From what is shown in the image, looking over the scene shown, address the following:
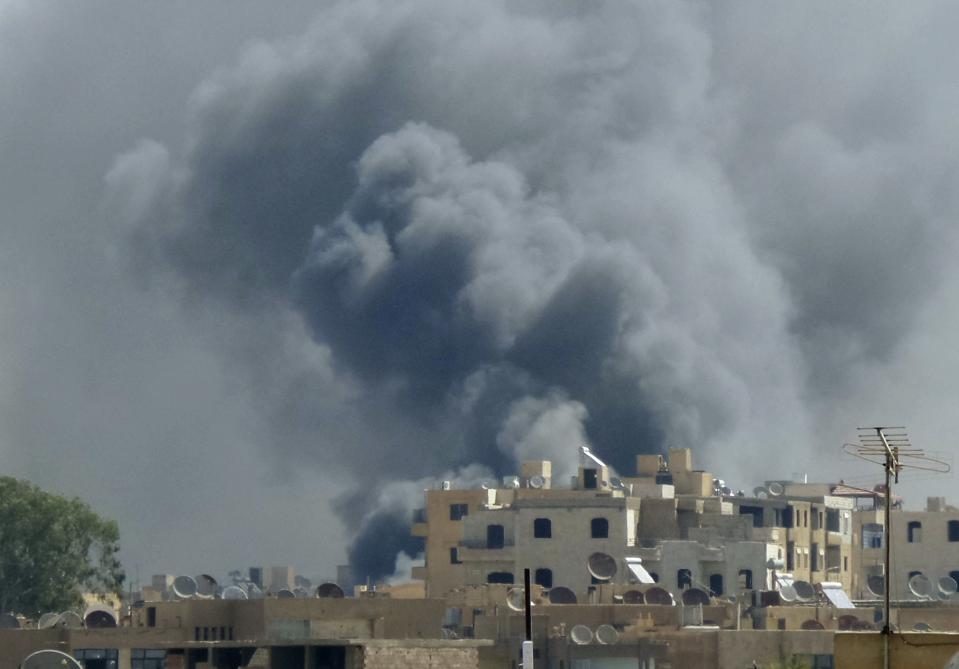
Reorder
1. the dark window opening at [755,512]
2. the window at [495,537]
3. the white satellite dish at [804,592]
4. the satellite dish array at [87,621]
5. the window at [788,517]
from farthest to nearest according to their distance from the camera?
the window at [788,517], the dark window opening at [755,512], the window at [495,537], the white satellite dish at [804,592], the satellite dish array at [87,621]

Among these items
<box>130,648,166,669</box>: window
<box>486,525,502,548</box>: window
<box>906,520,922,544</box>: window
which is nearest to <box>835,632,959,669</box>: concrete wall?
<box>130,648,166,669</box>: window

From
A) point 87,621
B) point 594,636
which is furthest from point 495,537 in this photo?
point 87,621

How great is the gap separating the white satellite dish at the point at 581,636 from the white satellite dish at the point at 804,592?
39.2 feet

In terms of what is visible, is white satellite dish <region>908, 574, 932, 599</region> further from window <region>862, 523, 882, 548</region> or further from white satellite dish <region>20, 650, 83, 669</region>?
white satellite dish <region>20, 650, 83, 669</region>

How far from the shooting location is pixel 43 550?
80562mm

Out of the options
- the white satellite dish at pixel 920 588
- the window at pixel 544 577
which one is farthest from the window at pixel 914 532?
the white satellite dish at pixel 920 588

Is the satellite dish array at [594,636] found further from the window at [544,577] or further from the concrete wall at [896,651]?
the concrete wall at [896,651]

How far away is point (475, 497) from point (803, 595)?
16912 mm

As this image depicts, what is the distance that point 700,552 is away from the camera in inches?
3095

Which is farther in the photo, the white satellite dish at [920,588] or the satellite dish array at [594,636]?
the white satellite dish at [920,588]

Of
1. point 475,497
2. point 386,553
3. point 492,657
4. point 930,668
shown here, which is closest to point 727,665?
point 492,657

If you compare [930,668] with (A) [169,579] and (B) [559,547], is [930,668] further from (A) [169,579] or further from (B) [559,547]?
Answer: (A) [169,579]

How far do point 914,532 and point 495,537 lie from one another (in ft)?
50.2

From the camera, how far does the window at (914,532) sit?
289 feet
